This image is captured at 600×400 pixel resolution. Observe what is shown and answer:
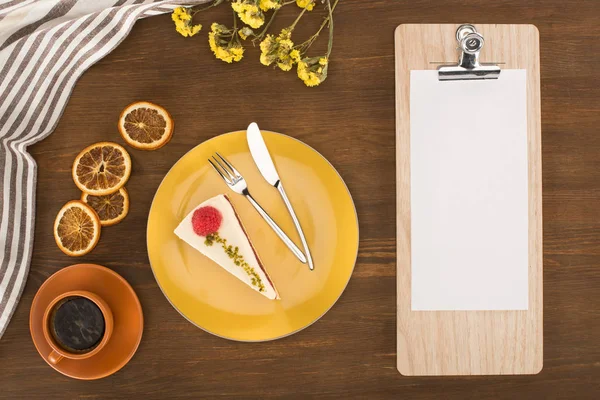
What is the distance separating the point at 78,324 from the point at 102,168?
292 millimetres

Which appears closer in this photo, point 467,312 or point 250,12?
point 250,12

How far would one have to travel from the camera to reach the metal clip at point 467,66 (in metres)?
0.89

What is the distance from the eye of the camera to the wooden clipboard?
952mm

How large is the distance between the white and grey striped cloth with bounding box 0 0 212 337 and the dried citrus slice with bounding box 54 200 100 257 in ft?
0.22

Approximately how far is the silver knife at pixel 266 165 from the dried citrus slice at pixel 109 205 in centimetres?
27

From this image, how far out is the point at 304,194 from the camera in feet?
3.12

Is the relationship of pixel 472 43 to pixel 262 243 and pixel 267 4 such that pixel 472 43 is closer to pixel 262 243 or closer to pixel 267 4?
pixel 267 4

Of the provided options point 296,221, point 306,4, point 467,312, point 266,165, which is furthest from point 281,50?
point 467,312

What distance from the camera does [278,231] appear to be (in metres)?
0.94

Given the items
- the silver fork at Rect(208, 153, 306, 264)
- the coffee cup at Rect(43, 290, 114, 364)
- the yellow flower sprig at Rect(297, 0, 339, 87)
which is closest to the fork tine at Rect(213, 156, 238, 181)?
the silver fork at Rect(208, 153, 306, 264)

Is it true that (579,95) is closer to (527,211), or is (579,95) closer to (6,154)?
(527,211)

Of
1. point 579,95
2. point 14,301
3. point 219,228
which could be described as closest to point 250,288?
point 219,228

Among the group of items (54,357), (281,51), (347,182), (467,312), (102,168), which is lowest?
(467,312)

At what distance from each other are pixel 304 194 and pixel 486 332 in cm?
45
